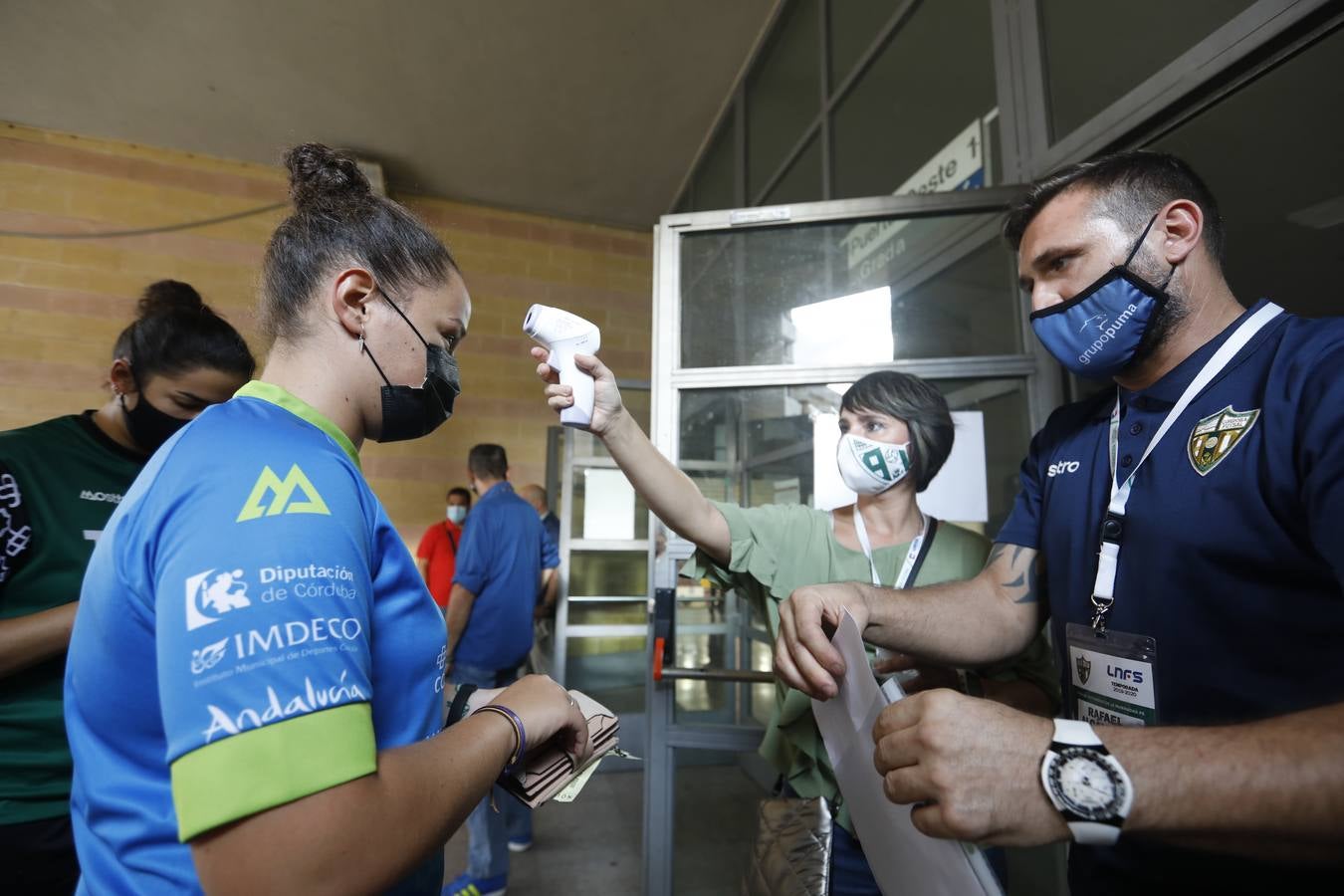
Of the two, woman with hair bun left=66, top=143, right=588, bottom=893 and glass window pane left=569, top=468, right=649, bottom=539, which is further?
glass window pane left=569, top=468, right=649, bottom=539

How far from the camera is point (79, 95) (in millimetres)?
3680

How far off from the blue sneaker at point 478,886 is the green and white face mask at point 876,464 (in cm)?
210

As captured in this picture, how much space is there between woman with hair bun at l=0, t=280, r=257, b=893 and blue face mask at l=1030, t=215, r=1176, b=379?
156cm

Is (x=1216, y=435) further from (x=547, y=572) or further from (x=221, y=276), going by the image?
(x=221, y=276)

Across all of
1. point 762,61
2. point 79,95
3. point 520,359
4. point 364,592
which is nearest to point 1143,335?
point 364,592

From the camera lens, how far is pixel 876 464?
1.44 metres

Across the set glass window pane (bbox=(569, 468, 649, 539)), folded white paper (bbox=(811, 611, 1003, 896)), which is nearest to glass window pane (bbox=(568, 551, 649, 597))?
glass window pane (bbox=(569, 468, 649, 539))

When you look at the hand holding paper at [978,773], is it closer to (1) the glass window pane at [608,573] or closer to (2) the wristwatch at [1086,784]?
(2) the wristwatch at [1086,784]

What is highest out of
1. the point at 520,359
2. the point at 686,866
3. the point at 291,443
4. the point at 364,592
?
the point at 520,359

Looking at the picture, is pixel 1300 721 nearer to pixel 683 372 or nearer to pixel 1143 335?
pixel 1143 335

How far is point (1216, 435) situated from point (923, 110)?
1.89 metres

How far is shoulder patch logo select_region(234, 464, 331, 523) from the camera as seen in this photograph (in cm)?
54

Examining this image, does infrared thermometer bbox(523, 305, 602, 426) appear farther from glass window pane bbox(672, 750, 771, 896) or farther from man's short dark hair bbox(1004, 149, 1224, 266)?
glass window pane bbox(672, 750, 771, 896)

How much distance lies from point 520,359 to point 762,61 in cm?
258
